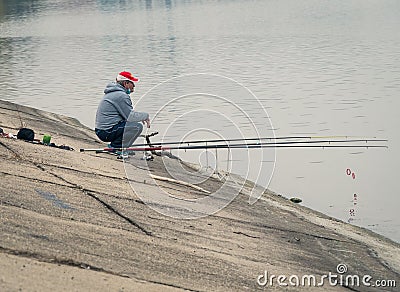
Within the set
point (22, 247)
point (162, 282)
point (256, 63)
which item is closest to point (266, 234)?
point (162, 282)

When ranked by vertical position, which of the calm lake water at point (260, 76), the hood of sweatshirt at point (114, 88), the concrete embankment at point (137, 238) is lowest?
the calm lake water at point (260, 76)

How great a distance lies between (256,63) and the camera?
1061 inches

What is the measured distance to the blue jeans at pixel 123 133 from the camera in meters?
10.0

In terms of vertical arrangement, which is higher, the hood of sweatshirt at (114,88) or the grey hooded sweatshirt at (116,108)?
the hood of sweatshirt at (114,88)

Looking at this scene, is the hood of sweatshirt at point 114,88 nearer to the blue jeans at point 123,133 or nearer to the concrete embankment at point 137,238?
the blue jeans at point 123,133

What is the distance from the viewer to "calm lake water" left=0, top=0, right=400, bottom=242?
13.5 meters

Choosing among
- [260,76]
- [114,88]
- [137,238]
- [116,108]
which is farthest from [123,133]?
[260,76]

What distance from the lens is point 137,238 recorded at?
700 cm

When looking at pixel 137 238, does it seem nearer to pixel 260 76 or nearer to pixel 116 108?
pixel 116 108

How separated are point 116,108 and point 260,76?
1453cm

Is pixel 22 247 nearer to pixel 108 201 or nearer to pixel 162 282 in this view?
pixel 162 282

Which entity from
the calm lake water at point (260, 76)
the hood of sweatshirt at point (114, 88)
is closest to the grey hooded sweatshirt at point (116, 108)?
the hood of sweatshirt at point (114, 88)

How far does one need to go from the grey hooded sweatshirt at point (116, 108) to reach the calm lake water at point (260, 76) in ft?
8.35

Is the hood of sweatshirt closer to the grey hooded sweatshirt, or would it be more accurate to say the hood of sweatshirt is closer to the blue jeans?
the grey hooded sweatshirt
